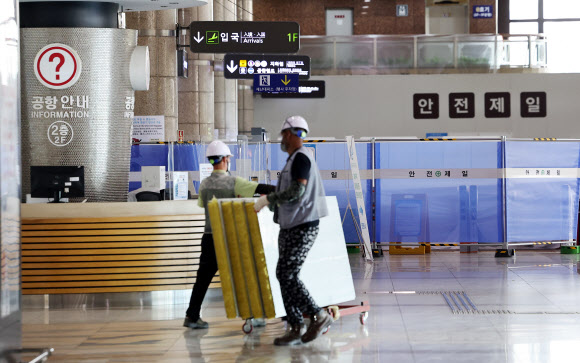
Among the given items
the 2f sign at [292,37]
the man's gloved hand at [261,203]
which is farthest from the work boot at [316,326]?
the 2f sign at [292,37]

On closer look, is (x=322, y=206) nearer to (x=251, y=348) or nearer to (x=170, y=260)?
(x=251, y=348)

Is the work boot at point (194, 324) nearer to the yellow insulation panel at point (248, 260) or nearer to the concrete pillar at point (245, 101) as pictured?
the yellow insulation panel at point (248, 260)

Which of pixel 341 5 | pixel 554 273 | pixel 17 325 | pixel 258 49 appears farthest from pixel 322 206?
pixel 341 5

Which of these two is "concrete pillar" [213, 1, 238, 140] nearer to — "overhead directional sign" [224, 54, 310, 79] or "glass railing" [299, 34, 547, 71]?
"glass railing" [299, 34, 547, 71]

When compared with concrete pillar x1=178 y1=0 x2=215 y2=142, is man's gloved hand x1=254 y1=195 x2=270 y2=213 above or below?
below

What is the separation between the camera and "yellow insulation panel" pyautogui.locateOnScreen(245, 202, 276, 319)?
758 centimetres

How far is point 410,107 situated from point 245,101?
17.4 feet

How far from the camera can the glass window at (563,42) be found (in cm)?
3410

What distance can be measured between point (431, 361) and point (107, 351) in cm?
258

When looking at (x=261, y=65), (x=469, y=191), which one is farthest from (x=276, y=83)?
(x=469, y=191)

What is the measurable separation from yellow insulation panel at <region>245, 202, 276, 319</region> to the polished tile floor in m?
0.30

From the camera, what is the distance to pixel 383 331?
26.3 feet

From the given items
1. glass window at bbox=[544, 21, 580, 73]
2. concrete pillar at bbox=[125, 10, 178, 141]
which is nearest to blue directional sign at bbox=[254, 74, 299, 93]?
concrete pillar at bbox=[125, 10, 178, 141]

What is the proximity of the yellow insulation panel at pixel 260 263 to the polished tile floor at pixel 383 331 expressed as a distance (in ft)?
0.99
